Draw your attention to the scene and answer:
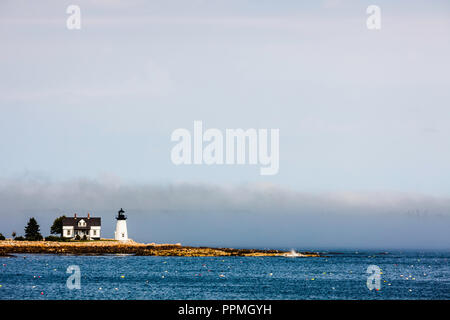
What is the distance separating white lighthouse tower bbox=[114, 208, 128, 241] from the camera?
5960 inches

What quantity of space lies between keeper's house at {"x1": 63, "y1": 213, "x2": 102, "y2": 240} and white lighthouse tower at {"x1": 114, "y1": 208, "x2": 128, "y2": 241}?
4.36 m

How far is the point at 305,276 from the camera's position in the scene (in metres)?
90.6

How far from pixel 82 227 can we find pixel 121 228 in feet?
30.0

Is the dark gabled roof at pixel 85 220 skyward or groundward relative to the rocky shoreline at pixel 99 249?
skyward

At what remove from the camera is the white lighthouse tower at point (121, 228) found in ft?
497

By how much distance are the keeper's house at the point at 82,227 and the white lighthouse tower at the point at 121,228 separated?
14.3 ft

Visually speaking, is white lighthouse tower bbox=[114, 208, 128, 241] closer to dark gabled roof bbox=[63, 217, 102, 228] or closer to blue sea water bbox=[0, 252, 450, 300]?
dark gabled roof bbox=[63, 217, 102, 228]

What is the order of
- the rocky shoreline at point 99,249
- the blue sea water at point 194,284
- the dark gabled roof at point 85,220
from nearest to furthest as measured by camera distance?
the blue sea water at point 194,284 → the rocky shoreline at point 99,249 → the dark gabled roof at point 85,220

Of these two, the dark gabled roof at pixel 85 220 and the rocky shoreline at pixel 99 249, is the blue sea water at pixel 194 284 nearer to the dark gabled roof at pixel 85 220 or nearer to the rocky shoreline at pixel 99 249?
the rocky shoreline at pixel 99 249

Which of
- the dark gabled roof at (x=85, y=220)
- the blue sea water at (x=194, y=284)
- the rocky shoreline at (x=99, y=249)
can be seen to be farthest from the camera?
the dark gabled roof at (x=85, y=220)

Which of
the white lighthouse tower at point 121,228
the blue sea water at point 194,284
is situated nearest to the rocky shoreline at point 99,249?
the white lighthouse tower at point 121,228
